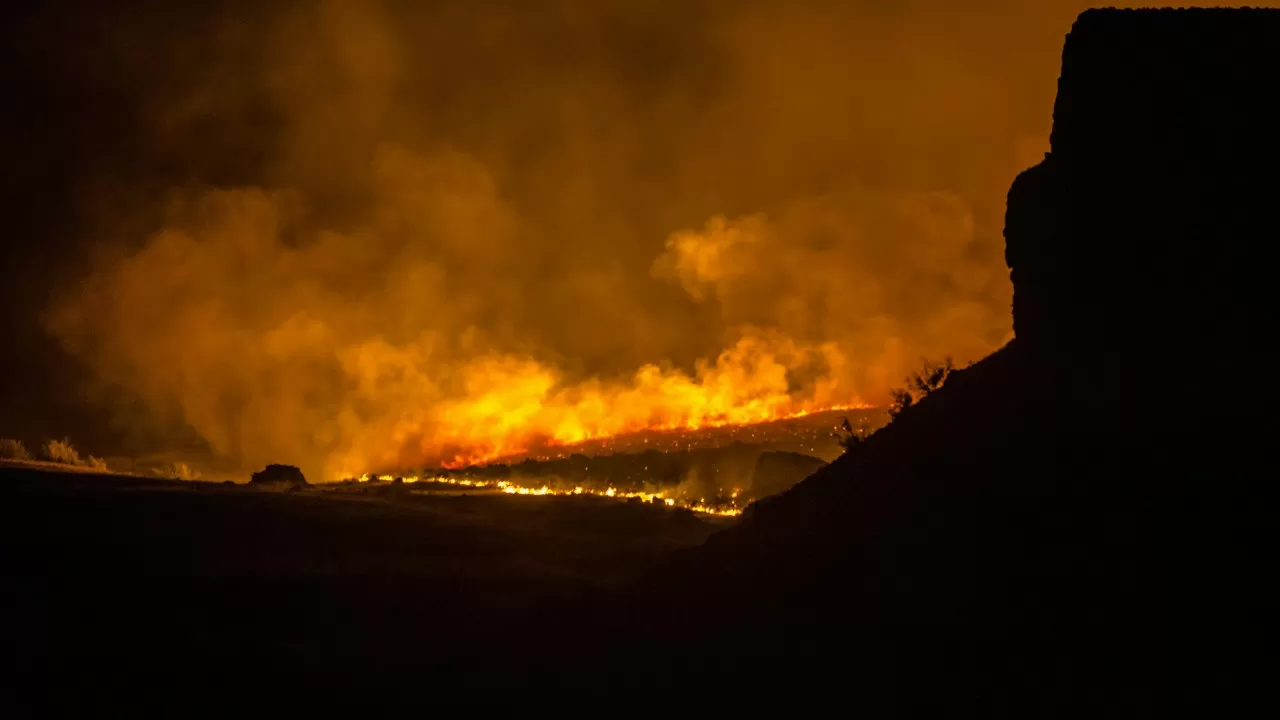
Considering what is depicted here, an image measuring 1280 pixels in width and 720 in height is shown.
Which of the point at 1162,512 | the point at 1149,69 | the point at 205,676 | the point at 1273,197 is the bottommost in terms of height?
the point at 205,676

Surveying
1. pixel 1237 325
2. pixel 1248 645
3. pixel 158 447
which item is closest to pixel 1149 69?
pixel 1237 325

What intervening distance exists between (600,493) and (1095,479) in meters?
19.5

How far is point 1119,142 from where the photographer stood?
29.4ft

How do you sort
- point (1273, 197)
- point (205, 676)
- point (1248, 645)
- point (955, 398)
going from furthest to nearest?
point (955, 398) < point (205, 676) < point (1273, 197) < point (1248, 645)

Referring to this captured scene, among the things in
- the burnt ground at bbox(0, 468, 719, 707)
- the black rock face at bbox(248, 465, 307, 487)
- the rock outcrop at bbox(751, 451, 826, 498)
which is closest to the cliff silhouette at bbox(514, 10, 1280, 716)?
the burnt ground at bbox(0, 468, 719, 707)

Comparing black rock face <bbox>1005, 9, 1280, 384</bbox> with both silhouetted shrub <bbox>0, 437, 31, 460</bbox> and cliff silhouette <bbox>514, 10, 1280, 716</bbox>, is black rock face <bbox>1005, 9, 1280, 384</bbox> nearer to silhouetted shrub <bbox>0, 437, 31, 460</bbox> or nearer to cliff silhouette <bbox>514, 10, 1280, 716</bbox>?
cliff silhouette <bbox>514, 10, 1280, 716</bbox>

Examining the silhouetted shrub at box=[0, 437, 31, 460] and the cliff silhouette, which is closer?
the cliff silhouette

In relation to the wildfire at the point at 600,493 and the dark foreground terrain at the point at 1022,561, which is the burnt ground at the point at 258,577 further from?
the wildfire at the point at 600,493

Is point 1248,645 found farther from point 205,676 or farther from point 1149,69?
point 205,676

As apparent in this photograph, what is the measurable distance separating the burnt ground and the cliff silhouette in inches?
95.5

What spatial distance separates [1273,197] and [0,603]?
1341 cm

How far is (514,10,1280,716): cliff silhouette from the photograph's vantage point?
7.12 metres

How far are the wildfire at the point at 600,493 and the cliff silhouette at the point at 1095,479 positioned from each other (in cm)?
1393

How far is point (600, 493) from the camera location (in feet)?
88.9
